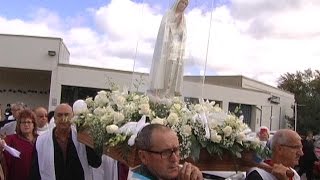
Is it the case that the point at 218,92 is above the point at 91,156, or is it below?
above

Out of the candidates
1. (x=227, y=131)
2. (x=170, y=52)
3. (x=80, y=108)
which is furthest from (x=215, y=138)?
(x=170, y=52)

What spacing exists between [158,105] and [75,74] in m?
25.1

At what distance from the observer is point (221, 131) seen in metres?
3.75

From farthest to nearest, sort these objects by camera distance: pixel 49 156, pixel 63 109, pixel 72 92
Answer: pixel 72 92, pixel 63 109, pixel 49 156

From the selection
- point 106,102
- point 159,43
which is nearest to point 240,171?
point 106,102

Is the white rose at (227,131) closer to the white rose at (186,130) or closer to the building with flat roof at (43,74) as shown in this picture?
the white rose at (186,130)

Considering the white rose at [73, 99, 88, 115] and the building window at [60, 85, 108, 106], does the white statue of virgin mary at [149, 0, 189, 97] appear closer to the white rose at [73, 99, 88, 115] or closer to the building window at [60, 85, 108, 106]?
the white rose at [73, 99, 88, 115]

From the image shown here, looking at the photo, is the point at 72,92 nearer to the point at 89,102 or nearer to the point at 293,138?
the point at 89,102

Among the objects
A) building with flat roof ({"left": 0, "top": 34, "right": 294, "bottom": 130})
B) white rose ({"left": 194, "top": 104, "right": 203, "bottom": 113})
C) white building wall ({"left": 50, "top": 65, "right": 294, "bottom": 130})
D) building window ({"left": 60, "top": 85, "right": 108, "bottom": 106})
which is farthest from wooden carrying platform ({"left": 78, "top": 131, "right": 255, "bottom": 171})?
building window ({"left": 60, "top": 85, "right": 108, "bottom": 106})

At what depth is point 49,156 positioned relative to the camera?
4.94 meters

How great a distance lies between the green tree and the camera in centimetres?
4753

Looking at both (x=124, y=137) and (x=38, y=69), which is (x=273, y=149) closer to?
(x=124, y=137)

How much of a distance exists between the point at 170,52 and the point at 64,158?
2.02 m

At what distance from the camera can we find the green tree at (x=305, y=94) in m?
47.5
